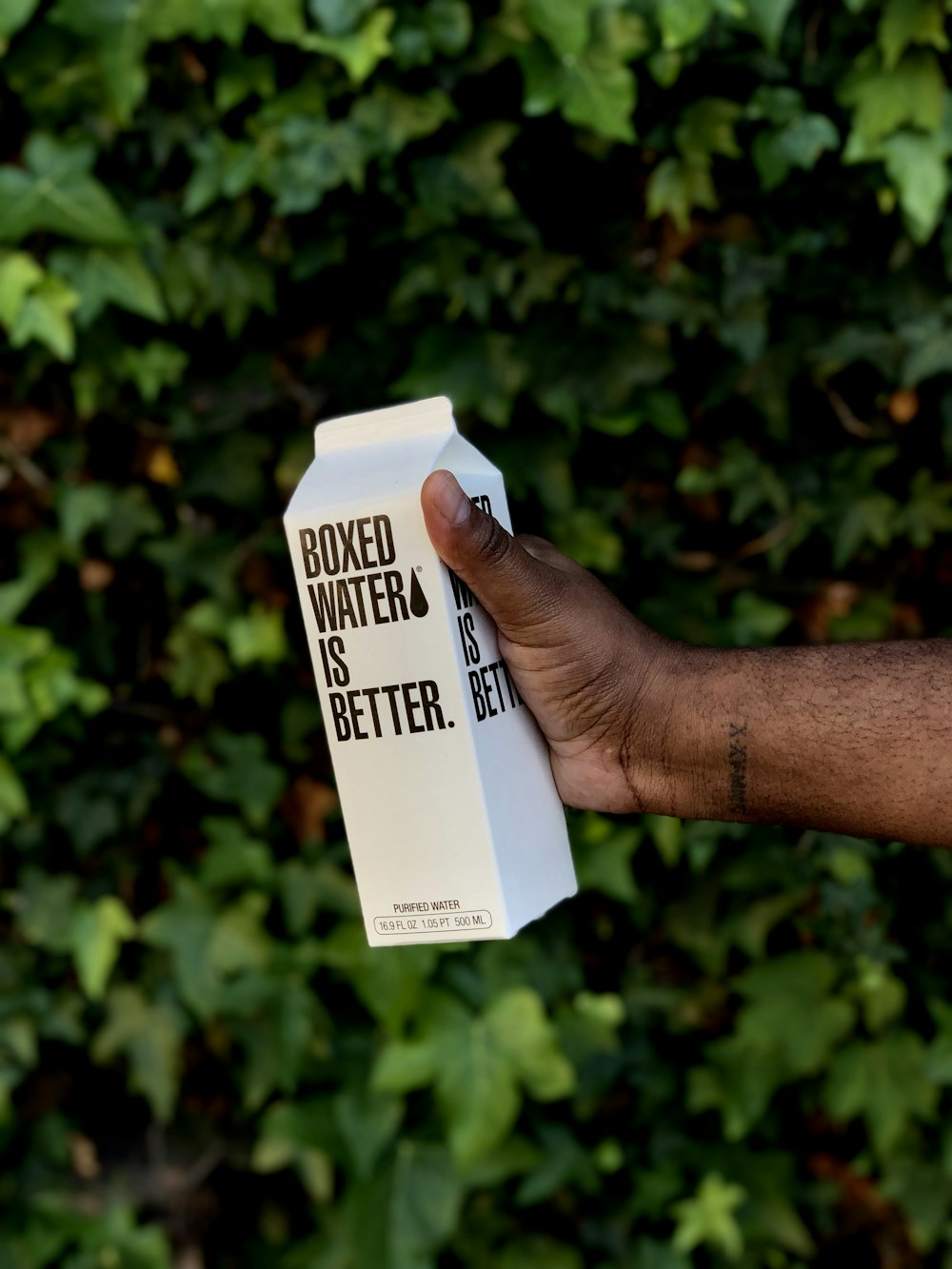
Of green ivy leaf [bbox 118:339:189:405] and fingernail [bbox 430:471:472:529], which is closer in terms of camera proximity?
fingernail [bbox 430:471:472:529]

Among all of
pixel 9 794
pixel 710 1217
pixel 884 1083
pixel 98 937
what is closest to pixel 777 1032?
pixel 884 1083

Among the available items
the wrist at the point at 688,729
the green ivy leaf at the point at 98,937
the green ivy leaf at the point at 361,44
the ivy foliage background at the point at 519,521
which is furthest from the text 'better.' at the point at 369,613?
the green ivy leaf at the point at 98,937

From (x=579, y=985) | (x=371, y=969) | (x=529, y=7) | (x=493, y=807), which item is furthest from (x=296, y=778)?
(x=529, y=7)

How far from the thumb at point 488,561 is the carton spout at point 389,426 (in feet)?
0.28

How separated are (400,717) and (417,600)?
0.09 metres

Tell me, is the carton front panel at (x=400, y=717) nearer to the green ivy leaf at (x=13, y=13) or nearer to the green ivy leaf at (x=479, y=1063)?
the green ivy leaf at (x=479, y=1063)

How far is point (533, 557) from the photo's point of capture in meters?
1.00

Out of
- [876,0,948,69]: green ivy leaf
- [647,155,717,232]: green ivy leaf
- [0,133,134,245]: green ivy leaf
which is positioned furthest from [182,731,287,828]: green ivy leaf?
[876,0,948,69]: green ivy leaf

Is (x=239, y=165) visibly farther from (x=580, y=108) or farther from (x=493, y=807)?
(x=493, y=807)

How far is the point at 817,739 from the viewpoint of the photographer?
1.06 m

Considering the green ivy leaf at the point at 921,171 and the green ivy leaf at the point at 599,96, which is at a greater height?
the green ivy leaf at the point at 599,96

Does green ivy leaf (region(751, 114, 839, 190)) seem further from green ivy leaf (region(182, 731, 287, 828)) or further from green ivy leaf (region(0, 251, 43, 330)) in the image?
green ivy leaf (region(182, 731, 287, 828))

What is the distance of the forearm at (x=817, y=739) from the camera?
1041mm

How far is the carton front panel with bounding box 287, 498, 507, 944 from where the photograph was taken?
35.9 inches
